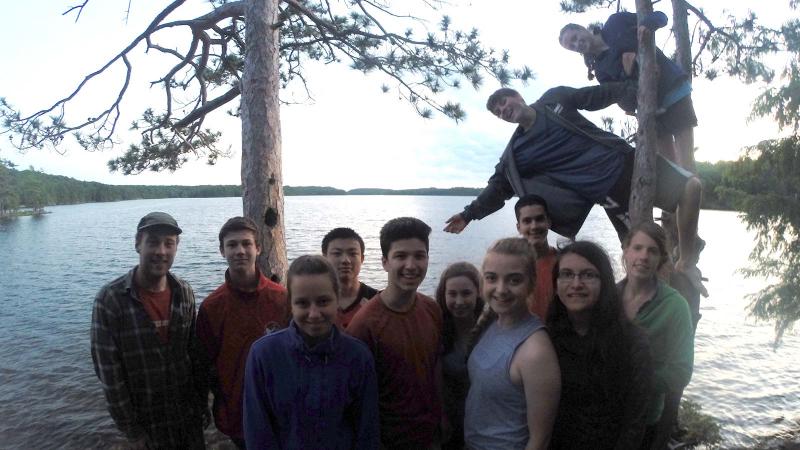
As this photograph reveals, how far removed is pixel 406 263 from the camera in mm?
2312

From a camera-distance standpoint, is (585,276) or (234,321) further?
(234,321)

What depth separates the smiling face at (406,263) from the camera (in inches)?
90.2

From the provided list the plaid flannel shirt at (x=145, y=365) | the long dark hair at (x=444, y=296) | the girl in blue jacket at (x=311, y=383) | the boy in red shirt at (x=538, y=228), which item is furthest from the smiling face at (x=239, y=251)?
the boy in red shirt at (x=538, y=228)

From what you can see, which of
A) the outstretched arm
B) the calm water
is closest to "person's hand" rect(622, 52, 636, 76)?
the outstretched arm

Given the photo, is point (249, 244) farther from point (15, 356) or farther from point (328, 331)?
point (15, 356)

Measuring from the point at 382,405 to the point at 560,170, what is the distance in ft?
6.41

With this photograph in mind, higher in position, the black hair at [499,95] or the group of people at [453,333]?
the black hair at [499,95]

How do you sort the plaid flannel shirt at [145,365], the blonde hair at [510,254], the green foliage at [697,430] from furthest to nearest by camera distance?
1. the green foliage at [697,430]
2. the plaid flannel shirt at [145,365]
3. the blonde hair at [510,254]

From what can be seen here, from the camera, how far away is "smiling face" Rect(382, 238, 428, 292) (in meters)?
2.29

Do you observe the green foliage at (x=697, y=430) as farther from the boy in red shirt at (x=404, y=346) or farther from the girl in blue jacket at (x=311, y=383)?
the girl in blue jacket at (x=311, y=383)

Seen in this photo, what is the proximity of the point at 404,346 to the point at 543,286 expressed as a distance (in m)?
0.99

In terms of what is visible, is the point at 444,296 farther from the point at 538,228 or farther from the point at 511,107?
the point at 511,107

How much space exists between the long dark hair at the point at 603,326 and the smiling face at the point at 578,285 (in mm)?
20

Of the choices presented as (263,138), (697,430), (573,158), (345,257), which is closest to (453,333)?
(345,257)
